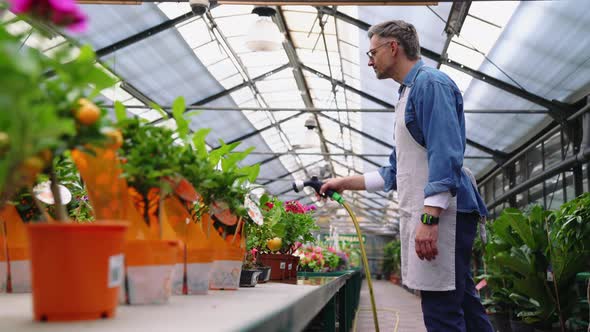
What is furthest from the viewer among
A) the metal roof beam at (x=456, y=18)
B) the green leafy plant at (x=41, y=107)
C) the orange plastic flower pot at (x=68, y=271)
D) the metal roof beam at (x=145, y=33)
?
the metal roof beam at (x=145, y=33)

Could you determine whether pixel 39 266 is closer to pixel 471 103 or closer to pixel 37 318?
pixel 37 318

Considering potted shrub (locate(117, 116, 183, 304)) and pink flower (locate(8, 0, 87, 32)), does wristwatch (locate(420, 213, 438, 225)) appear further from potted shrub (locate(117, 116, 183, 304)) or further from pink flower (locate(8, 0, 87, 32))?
pink flower (locate(8, 0, 87, 32))

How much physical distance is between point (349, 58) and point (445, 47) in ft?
8.36

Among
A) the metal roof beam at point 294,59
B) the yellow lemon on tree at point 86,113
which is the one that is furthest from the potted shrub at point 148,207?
the metal roof beam at point 294,59

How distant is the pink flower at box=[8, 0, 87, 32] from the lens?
28.3 inches

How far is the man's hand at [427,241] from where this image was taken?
1.99 meters

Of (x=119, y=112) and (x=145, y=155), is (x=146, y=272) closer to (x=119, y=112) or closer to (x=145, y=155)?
(x=145, y=155)

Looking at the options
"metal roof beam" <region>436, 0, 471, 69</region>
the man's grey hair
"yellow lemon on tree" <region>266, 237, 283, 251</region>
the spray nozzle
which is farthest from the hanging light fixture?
the man's grey hair

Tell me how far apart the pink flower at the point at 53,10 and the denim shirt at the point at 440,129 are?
56.9 inches

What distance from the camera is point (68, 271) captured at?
84 cm

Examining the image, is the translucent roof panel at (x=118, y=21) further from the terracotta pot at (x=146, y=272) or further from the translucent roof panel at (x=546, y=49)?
the terracotta pot at (x=146, y=272)

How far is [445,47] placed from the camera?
23.6ft

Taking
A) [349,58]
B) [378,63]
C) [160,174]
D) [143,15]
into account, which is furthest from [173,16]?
[160,174]

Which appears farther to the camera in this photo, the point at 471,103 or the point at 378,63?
the point at 471,103
